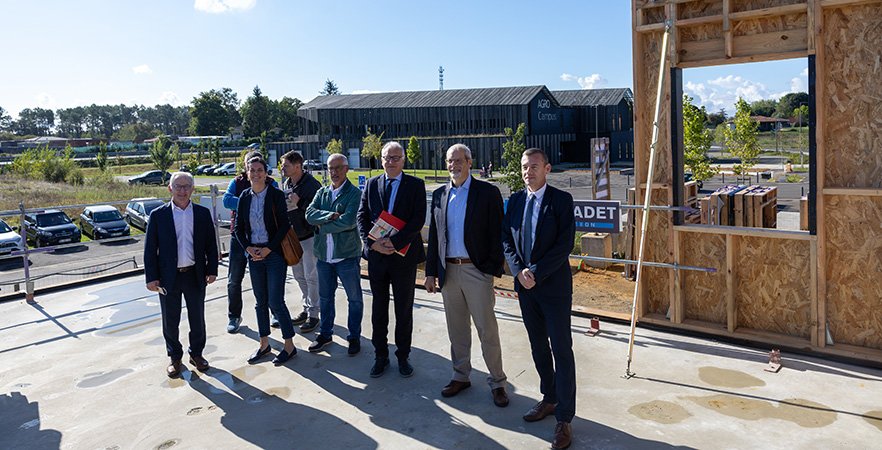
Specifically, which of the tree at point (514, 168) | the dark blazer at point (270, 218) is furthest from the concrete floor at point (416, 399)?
the tree at point (514, 168)

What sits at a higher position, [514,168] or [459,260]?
[514,168]

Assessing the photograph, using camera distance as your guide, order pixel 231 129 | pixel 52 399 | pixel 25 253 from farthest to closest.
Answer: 1. pixel 231 129
2. pixel 25 253
3. pixel 52 399

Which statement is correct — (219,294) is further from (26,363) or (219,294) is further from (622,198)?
(622,198)

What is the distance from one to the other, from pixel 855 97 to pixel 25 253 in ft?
32.3

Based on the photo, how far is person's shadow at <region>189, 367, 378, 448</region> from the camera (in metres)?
4.39

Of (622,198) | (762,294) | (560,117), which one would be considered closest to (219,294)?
(762,294)

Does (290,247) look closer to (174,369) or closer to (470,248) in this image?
(174,369)

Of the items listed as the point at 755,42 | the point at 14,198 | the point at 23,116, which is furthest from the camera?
the point at 23,116

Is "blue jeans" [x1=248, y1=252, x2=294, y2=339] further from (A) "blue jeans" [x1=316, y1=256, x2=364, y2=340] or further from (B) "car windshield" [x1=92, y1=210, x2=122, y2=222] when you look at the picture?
(B) "car windshield" [x1=92, y1=210, x2=122, y2=222]

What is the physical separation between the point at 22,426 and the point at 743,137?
31273 mm

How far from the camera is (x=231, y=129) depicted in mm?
116062

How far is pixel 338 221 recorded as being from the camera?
5824mm

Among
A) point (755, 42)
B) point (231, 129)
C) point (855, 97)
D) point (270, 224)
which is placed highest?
point (231, 129)

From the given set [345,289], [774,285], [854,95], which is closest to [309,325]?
[345,289]
